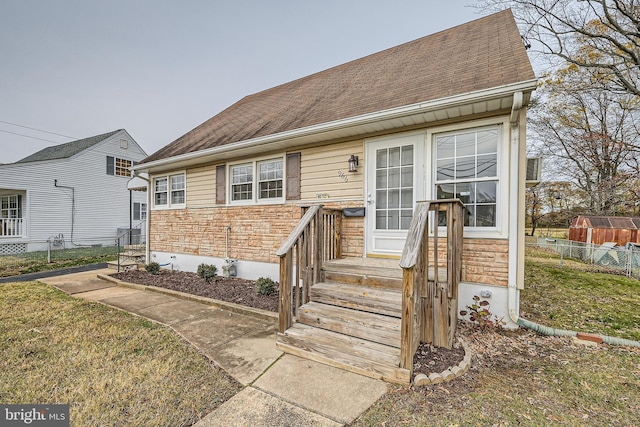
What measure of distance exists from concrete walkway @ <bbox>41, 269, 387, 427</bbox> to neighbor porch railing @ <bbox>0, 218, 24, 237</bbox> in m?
13.4

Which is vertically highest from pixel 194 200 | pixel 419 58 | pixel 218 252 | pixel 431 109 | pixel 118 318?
pixel 419 58

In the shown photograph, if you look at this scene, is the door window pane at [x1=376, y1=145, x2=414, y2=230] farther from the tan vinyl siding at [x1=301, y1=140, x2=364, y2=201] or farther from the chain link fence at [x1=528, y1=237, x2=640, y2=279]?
the chain link fence at [x1=528, y1=237, x2=640, y2=279]

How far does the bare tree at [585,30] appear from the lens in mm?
8992

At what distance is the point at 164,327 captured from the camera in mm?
4188

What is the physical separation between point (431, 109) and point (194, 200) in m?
6.51

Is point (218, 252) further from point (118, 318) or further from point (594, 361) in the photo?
point (594, 361)

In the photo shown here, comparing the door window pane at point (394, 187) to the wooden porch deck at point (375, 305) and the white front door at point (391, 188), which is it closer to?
the white front door at point (391, 188)

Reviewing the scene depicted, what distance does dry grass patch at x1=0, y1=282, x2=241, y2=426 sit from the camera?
2342mm

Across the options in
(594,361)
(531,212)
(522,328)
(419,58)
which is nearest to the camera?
(594,361)

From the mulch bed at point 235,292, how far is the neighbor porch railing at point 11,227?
10.3 meters

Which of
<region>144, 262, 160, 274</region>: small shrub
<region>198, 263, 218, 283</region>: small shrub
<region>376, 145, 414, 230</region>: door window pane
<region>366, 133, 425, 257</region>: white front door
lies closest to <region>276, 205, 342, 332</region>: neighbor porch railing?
<region>366, 133, 425, 257</region>: white front door

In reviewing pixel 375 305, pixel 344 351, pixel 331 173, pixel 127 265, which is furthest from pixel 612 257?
pixel 127 265

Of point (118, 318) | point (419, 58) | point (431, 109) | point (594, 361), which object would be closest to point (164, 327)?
point (118, 318)

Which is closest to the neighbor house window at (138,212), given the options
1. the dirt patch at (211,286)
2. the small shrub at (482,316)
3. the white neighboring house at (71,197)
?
the white neighboring house at (71,197)
